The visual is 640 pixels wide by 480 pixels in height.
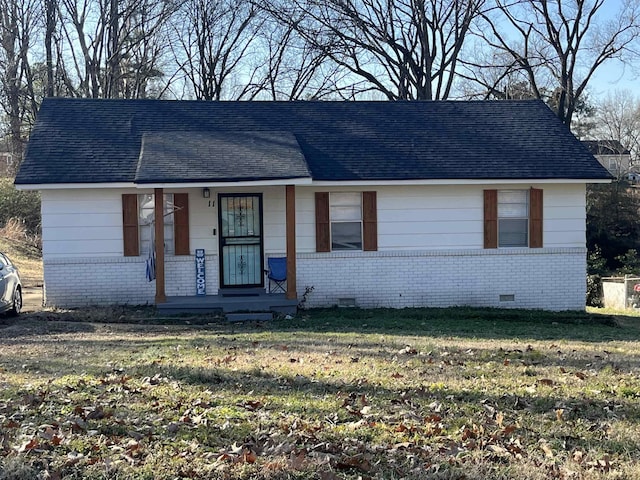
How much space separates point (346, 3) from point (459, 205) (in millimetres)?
20323

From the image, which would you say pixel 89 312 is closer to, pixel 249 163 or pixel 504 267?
pixel 249 163

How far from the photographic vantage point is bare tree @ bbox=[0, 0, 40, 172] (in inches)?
1237

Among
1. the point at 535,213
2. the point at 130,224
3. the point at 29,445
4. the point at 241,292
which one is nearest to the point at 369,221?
the point at 241,292

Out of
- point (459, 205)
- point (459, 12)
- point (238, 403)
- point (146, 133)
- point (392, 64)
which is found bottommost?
point (238, 403)

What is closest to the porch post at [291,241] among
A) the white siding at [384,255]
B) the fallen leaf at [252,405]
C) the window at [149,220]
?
the white siding at [384,255]

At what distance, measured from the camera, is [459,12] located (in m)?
33.4

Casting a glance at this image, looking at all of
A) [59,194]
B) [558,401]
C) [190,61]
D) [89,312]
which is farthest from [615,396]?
[190,61]

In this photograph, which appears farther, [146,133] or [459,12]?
[459,12]

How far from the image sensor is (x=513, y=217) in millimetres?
15891

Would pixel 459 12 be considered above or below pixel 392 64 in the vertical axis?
above

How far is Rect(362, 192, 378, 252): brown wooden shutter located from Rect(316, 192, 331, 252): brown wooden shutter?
82 centimetres

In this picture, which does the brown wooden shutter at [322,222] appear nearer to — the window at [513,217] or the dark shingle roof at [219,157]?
the dark shingle roof at [219,157]

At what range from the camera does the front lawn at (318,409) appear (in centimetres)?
466

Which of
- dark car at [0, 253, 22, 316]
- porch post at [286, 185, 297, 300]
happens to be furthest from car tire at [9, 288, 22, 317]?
porch post at [286, 185, 297, 300]
